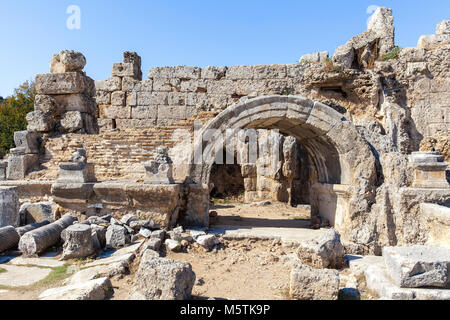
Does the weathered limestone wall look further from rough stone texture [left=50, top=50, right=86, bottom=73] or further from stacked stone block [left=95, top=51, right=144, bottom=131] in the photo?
rough stone texture [left=50, top=50, right=86, bottom=73]

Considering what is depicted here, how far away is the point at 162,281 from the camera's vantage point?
2521 mm

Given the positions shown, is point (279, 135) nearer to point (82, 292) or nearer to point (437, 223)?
point (437, 223)

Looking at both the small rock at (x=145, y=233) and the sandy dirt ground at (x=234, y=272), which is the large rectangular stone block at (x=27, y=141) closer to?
the small rock at (x=145, y=233)

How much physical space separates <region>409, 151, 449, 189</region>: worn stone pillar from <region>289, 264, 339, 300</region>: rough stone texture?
253 cm

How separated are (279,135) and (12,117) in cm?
1613

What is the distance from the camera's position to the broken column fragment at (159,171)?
185 inches

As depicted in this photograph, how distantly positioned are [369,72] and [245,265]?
7.92 m

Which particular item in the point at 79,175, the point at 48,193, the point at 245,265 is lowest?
the point at 245,265

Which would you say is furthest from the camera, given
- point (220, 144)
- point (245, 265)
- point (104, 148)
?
point (104, 148)

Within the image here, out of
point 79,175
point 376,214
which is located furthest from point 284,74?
point 79,175

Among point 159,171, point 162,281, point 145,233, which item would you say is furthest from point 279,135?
point 162,281

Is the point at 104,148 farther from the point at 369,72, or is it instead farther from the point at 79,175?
the point at 369,72

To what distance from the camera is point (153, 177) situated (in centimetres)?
472

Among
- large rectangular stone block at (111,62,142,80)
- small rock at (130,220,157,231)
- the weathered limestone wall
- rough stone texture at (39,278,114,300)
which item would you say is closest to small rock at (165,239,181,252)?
small rock at (130,220,157,231)
